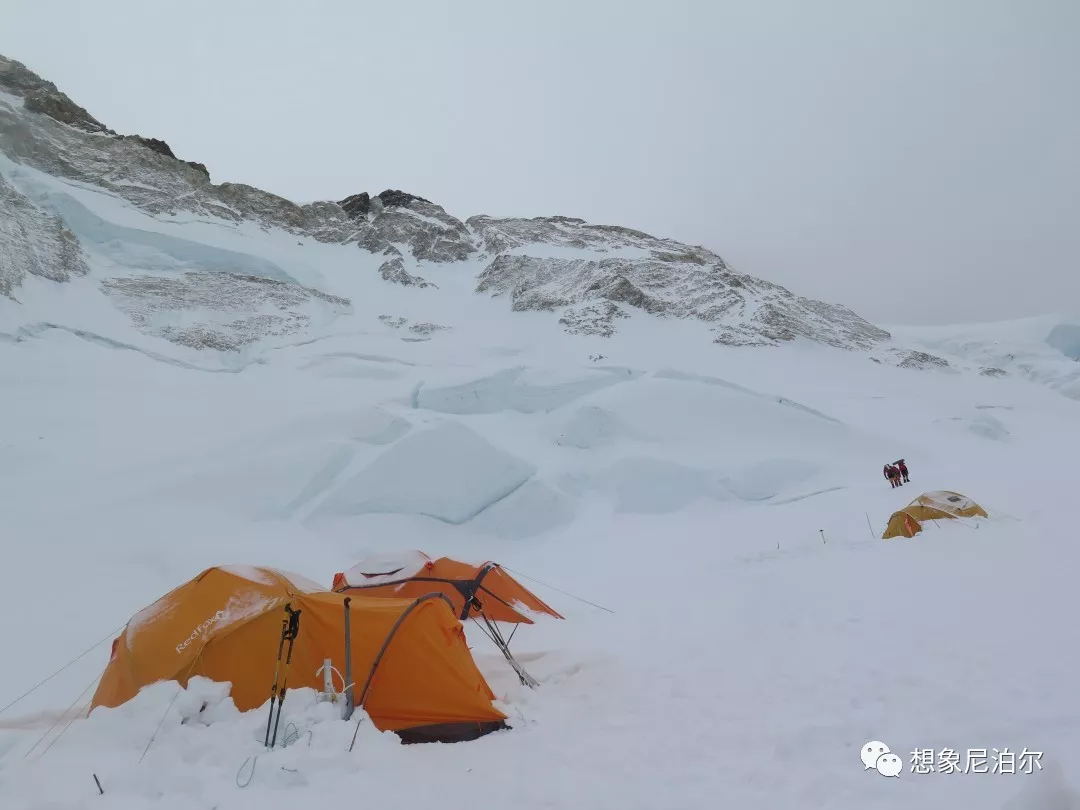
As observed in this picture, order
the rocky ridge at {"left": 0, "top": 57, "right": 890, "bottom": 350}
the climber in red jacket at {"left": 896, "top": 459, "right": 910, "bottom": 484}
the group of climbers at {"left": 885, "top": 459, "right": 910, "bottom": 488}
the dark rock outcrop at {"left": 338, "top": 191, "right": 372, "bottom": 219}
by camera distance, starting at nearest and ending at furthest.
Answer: the group of climbers at {"left": 885, "top": 459, "right": 910, "bottom": 488} < the climber in red jacket at {"left": 896, "top": 459, "right": 910, "bottom": 484} < the rocky ridge at {"left": 0, "top": 57, "right": 890, "bottom": 350} < the dark rock outcrop at {"left": 338, "top": 191, "right": 372, "bottom": 219}

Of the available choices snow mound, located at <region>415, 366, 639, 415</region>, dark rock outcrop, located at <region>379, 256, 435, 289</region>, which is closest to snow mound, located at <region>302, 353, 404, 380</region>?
snow mound, located at <region>415, 366, 639, 415</region>

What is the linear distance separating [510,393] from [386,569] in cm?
1644

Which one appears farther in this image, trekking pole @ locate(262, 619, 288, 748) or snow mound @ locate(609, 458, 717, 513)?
snow mound @ locate(609, 458, 717, 513)

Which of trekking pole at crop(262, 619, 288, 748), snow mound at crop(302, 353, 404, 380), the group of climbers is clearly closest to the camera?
trekking pole at crop(262, 619, 288, 748)

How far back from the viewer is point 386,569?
912 centimetres

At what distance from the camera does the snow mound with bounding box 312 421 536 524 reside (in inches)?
639

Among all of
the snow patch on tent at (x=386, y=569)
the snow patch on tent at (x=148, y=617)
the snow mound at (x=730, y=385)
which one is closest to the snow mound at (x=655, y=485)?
the snow mound at (x=730, y=385)

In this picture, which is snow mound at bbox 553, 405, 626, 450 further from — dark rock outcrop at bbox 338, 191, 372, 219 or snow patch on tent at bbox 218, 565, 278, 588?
dark rock outcrop at bbox 338, 191, 372, 219

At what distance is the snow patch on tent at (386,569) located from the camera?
892 centimetres

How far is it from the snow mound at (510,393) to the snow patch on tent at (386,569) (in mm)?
14458

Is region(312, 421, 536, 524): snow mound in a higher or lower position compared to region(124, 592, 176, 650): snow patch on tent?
lower

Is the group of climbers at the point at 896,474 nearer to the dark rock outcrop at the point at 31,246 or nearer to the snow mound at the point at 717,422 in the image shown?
the snow mound at the point at 717,422

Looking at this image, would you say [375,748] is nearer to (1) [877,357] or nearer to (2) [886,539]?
(2) [886,539]

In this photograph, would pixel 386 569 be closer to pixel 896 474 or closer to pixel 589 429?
pixel 589 429
